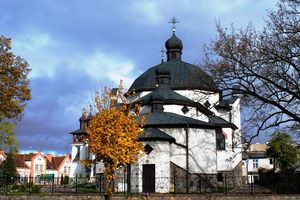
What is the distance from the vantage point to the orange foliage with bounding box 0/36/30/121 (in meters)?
24.1

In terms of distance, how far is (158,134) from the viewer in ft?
94.4

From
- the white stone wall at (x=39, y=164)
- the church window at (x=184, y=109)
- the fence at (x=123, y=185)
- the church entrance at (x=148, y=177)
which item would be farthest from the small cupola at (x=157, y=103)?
the white stone wall at (x=39, y=164)

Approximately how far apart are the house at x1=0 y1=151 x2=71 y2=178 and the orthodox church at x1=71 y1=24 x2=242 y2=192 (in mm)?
41600

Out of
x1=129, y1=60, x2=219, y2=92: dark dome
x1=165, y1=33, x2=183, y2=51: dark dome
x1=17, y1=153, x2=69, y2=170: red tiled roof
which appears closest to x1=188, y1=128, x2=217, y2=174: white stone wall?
x1=129, y1=60, x2=219, y2=92: dark dome

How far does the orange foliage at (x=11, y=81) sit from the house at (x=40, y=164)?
160 ft

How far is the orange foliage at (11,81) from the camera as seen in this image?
24.1 metres

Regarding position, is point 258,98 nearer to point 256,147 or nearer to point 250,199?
point 250,199

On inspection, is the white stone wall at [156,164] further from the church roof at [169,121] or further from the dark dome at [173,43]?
the dark dome at [173,43]

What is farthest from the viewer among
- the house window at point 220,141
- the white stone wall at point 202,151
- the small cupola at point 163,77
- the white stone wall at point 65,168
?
the white stone wall at point 65,168

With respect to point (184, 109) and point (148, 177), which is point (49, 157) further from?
point (148, 177)

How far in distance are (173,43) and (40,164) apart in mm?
44732

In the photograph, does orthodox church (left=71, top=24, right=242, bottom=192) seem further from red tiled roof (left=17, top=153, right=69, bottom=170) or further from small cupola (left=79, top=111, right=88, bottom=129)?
red tiled roof (left=17, top=153, right=69, bottom=170)

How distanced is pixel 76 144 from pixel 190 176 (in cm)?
3424

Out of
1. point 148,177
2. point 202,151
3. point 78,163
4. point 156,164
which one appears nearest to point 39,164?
point 78,163
